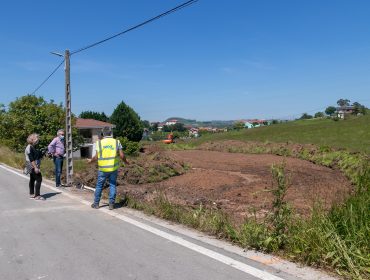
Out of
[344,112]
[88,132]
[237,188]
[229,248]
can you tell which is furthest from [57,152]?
[344,112]

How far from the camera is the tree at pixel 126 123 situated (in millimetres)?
75938

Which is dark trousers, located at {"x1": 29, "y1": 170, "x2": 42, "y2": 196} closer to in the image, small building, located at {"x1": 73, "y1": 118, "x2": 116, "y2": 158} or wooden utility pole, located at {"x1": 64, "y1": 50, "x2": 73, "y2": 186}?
wooden utility pole, located at {"x1": 64, "y1": 50, "x2": 73, "y2": 186}

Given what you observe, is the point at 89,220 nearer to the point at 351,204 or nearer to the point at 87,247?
the point at 87,247

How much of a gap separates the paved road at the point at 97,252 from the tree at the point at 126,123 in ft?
224

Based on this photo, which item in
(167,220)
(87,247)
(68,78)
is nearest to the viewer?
(87,247)

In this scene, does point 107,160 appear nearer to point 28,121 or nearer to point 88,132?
point 28,121

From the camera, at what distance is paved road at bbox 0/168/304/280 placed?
468cm

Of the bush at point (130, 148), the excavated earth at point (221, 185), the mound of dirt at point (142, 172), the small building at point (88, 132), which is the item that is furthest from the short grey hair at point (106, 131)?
the small building at point (88, 132)

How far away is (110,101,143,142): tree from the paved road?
224 ft

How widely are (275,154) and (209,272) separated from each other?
86.9 feet

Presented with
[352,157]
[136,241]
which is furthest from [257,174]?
[136,241]

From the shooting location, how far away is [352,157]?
2230cm

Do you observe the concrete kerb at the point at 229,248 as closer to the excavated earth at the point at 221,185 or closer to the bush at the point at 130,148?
the excavated earth at the point at 221,185

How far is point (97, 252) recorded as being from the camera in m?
5.53
